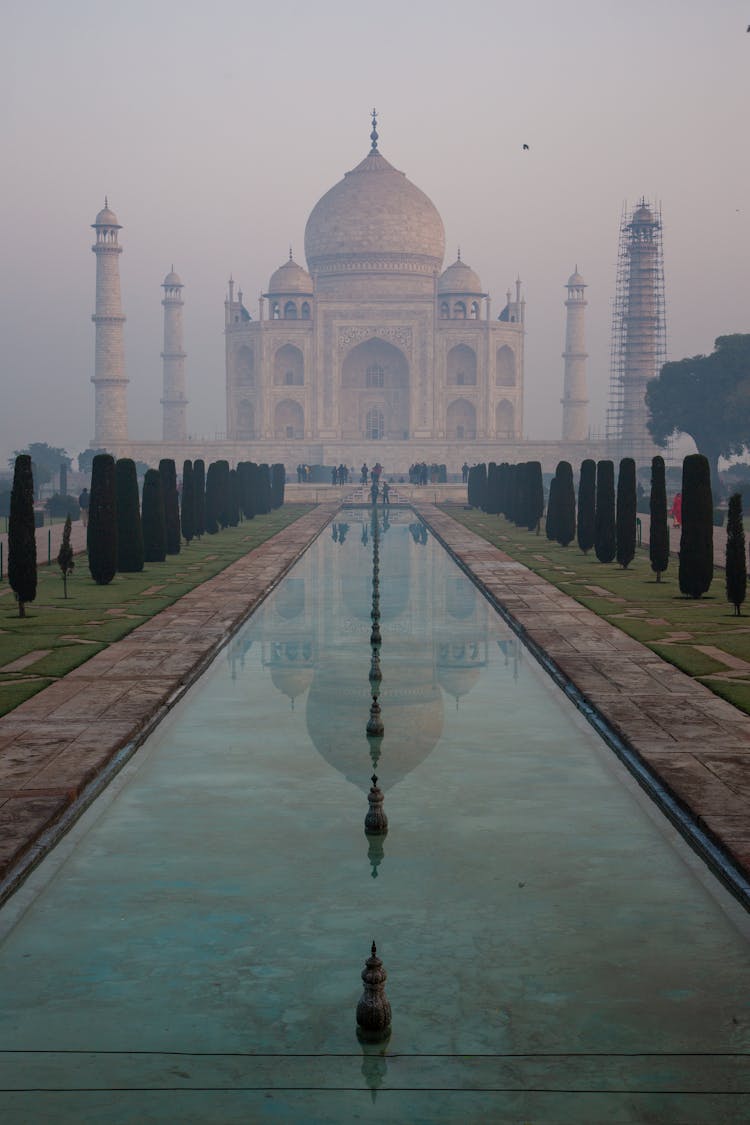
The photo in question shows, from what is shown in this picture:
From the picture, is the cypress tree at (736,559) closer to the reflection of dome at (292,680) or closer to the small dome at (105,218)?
the reflection of dome at (292,680)

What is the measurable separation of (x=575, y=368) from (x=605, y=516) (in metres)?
48.1

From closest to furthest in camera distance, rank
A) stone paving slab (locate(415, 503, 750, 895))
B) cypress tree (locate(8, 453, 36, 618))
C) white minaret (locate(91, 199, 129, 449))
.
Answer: stone paving slab (locate(415, 503, 750, 895)), cypress tree (locate(8, 453, 36, 618)), white minaret (locate(91, 199, 129, 449))

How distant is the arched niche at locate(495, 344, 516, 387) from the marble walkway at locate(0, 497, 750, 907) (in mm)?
53299

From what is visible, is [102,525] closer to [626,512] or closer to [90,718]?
[626,512]

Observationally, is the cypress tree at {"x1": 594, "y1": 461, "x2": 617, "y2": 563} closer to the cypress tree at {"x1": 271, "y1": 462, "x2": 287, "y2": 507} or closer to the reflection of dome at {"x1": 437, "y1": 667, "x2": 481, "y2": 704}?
the reflection of dome at {"x1": 437, "y1": 667, "x2": 481, "y2": 704}

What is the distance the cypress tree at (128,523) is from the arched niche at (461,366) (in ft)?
160

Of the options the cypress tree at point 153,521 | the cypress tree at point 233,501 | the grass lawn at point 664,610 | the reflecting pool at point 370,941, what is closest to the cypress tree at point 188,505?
the cypress tree at point 153,521

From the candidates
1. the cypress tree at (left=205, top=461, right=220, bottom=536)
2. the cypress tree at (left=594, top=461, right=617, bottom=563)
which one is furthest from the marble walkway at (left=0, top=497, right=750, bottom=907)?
the cypress tree at (left=205, top=461, right=220, bottom=536)

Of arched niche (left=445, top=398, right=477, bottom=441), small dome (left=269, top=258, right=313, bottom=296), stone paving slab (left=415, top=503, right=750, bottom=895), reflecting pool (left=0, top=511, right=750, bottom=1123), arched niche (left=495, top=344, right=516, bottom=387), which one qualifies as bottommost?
reflecting pool (left=0, top=511, right=750, bottom=1123)

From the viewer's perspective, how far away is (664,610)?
48.3 feet

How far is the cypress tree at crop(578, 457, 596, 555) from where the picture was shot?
22.9 meters

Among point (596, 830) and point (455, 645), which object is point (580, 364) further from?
point (596, 830)

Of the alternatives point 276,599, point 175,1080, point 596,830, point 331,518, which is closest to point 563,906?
point 596,830

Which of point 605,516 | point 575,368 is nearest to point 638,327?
point 575,368
